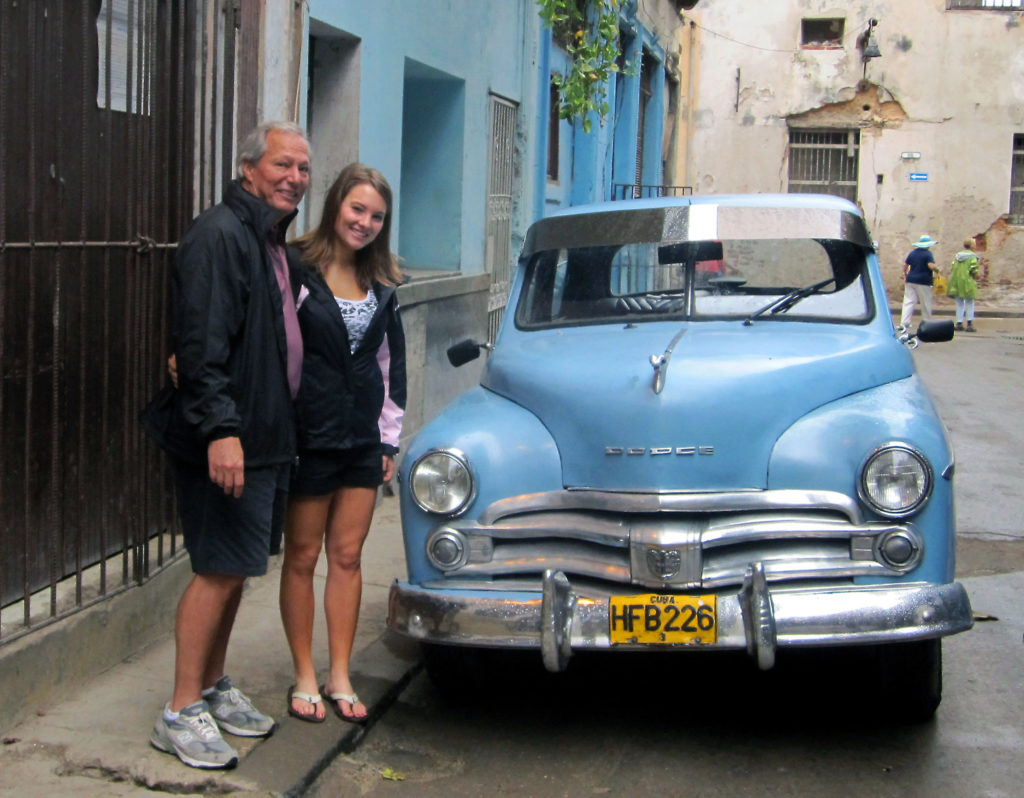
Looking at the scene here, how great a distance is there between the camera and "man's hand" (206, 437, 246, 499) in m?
3.46

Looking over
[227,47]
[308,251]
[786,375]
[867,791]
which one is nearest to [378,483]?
[308,251]

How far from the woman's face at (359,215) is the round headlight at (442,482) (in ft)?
2.33

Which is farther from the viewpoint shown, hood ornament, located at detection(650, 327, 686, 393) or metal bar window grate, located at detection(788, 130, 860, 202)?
metal bar window grate, located at detection(788, 130, 860, 202)

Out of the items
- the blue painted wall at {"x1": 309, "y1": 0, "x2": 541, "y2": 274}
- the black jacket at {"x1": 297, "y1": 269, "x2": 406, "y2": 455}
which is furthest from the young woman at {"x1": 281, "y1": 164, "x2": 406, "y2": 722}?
the blue painted wall at {"x1": 309, "y1": 0, "x2": 541, "y2": 274}

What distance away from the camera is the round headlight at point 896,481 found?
3.83 m

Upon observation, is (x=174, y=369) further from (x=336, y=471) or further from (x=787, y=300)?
(x=787, y=300)

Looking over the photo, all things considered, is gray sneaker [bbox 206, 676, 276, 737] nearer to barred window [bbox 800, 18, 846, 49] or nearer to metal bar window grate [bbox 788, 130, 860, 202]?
metal bar window grate [bbox 788, 130, 860, 202]

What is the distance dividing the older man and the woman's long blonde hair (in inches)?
8.6

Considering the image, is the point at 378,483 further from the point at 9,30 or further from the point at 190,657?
the point at 9,30

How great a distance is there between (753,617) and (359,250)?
1657 mm

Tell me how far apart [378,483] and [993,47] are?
24238 mm

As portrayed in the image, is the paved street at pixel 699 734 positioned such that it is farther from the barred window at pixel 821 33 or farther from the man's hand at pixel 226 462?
the barred window at pixel 821 33

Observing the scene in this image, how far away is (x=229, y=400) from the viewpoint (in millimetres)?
3482

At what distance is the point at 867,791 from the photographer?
12.3 ft
